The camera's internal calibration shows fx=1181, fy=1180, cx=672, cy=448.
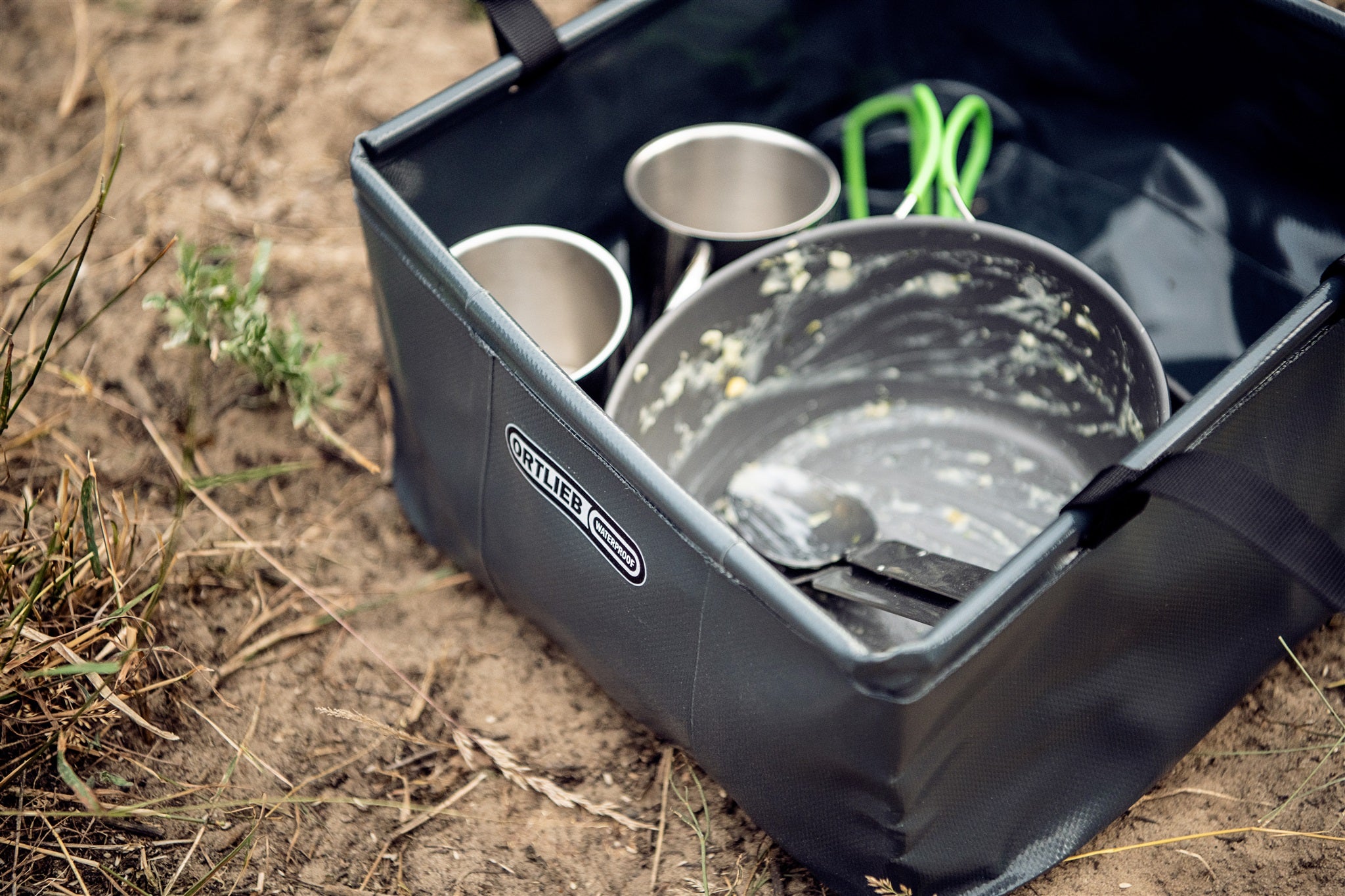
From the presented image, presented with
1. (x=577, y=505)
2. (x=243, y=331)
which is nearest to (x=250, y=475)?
(x=243, y=331)

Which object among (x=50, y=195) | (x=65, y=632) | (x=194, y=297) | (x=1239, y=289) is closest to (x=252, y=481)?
(x=194, y=297)

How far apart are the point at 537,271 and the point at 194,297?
413 mm

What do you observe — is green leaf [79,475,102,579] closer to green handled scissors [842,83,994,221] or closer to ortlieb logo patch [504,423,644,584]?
ortlieb logo patch [504,423,644,584]

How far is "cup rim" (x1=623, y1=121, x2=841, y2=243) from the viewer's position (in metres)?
1.40

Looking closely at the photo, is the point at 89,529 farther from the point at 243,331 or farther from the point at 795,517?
the point at 795,517

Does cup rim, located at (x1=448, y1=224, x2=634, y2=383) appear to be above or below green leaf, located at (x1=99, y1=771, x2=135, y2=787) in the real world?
above

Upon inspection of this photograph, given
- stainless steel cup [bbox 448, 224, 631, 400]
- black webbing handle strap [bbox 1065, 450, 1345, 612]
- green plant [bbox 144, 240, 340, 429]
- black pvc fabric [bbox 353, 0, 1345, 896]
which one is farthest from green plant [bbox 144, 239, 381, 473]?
black webbing handle strap [bbox 1065, 450, 1345, 612]

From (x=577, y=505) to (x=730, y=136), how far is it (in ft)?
2.16

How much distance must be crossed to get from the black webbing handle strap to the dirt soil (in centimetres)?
42

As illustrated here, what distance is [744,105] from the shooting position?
154 cm

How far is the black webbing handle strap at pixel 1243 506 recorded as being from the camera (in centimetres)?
87

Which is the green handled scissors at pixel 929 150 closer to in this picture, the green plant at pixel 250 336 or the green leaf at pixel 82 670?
the green plant at pixel 250 336

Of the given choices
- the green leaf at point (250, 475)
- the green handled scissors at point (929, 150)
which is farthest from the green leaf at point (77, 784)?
the green handled scissors at point (929, 150)

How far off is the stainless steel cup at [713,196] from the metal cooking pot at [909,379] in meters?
0.07
